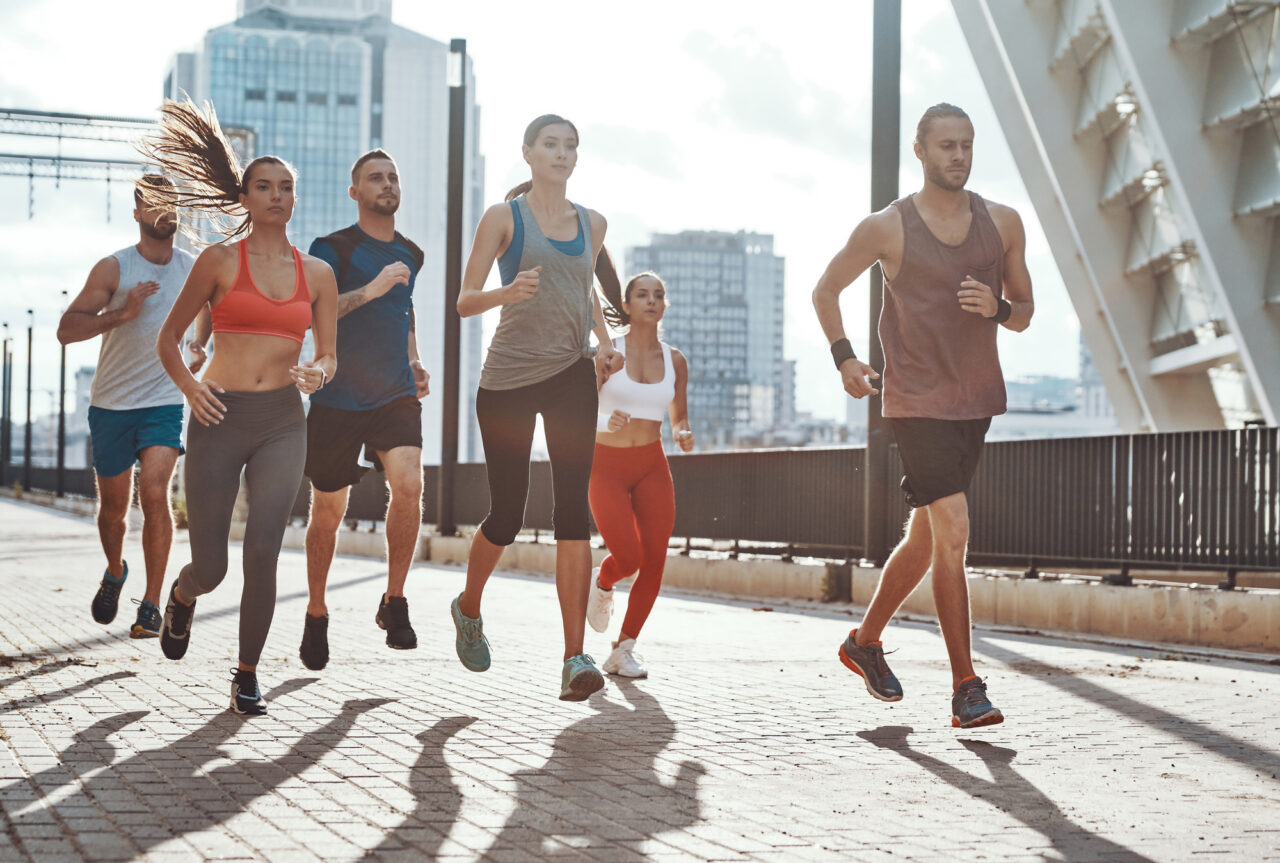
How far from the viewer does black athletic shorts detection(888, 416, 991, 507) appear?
6043mm

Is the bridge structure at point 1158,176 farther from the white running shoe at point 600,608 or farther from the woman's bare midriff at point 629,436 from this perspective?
the white running shoe at point 600,608

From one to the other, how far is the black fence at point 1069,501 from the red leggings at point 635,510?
431cm

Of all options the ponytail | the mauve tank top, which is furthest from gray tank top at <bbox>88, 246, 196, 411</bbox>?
the mauve tank top

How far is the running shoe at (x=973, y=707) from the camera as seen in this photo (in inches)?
224

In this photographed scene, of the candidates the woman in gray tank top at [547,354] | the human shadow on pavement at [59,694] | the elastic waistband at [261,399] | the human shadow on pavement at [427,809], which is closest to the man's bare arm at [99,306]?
the human shadow on pavement at [59,694]

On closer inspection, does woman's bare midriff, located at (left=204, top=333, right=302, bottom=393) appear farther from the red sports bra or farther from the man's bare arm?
the man's bare arm

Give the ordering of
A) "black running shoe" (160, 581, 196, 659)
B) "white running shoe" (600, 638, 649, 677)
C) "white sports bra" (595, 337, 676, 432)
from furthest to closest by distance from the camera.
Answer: "white sports bra" (595, 337, 676, 432)
"white running shoe" (600, 638, 649, 677)
"black running shoe" (160, 581, 196, 659)

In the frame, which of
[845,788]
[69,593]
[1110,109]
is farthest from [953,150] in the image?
[1110,109]

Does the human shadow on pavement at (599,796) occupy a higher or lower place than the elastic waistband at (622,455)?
lower

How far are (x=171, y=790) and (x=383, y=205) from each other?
3.45 metres

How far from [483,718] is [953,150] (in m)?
2.70

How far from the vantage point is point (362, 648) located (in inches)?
338

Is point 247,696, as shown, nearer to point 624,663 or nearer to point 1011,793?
point 624,663

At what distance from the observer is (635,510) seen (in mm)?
7953
